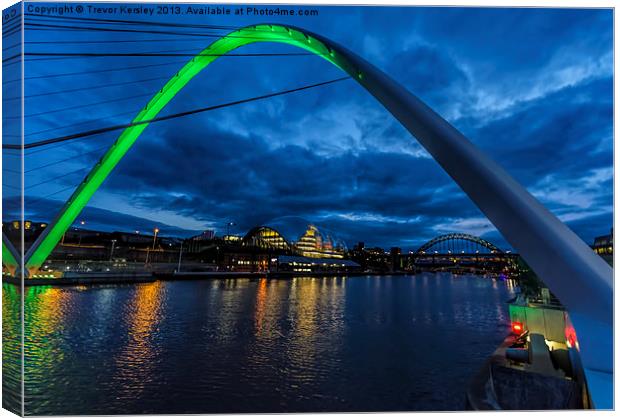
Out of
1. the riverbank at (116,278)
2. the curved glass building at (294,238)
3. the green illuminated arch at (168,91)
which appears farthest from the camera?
the curved glass building at (294,238)

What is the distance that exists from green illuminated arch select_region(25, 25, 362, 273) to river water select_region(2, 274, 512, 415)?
6.99m

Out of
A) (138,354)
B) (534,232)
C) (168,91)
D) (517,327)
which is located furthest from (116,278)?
(534,232)

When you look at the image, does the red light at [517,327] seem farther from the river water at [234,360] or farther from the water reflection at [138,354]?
the water reflection at [138,354]

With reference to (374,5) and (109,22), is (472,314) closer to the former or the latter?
(374,5)

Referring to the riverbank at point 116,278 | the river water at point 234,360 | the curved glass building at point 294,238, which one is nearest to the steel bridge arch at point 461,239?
the curved glass building at point 294,238

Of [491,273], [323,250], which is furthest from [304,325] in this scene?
[491,273]

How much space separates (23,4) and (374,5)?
5145 mm

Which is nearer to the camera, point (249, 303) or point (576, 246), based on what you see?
point (576, 246)

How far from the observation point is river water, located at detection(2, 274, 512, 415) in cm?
832

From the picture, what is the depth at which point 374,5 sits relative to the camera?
646 centimetres

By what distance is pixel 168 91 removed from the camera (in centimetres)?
2356

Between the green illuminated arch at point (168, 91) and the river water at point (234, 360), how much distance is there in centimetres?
699

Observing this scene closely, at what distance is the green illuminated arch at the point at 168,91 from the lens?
11352 mm

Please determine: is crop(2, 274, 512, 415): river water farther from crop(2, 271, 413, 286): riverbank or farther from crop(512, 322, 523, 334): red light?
crop(2, 271, 413, 286): riverbank
